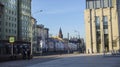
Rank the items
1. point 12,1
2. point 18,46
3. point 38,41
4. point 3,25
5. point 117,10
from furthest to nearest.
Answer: point 38,41 < point 12,1 < point 3,25 < point 117,10 < point 18,46

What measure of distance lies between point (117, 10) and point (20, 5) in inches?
1887

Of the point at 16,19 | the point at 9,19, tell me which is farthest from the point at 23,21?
the point at 9,19

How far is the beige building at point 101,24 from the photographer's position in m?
102

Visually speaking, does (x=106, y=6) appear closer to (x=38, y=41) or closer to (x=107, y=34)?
(x=107, y=34)

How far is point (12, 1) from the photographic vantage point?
127 metres

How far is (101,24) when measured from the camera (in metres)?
104

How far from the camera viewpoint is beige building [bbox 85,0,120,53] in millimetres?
102438

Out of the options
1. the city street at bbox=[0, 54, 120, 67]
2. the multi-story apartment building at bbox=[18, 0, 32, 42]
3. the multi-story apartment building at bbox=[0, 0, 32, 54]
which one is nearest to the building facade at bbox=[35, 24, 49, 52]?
the multi-story apartment building at bbox=[18, 0, 32, 42]

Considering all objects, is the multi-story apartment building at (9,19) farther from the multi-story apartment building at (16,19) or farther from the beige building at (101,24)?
the beige building at (101,24)

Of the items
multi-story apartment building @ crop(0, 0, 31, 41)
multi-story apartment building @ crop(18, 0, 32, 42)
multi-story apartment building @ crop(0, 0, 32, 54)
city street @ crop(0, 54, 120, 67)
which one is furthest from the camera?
multi-story apartment building @ crop(18, 0, 32, 42)

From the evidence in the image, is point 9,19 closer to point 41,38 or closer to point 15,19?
point 15,19

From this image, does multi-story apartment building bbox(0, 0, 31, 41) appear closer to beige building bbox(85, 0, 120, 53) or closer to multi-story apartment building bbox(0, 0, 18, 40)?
multi-story apartment building bbox(0, 0, 18, 40)

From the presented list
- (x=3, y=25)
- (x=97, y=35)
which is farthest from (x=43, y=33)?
(x=97, y=35)

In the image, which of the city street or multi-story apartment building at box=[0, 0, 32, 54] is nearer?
the city street
